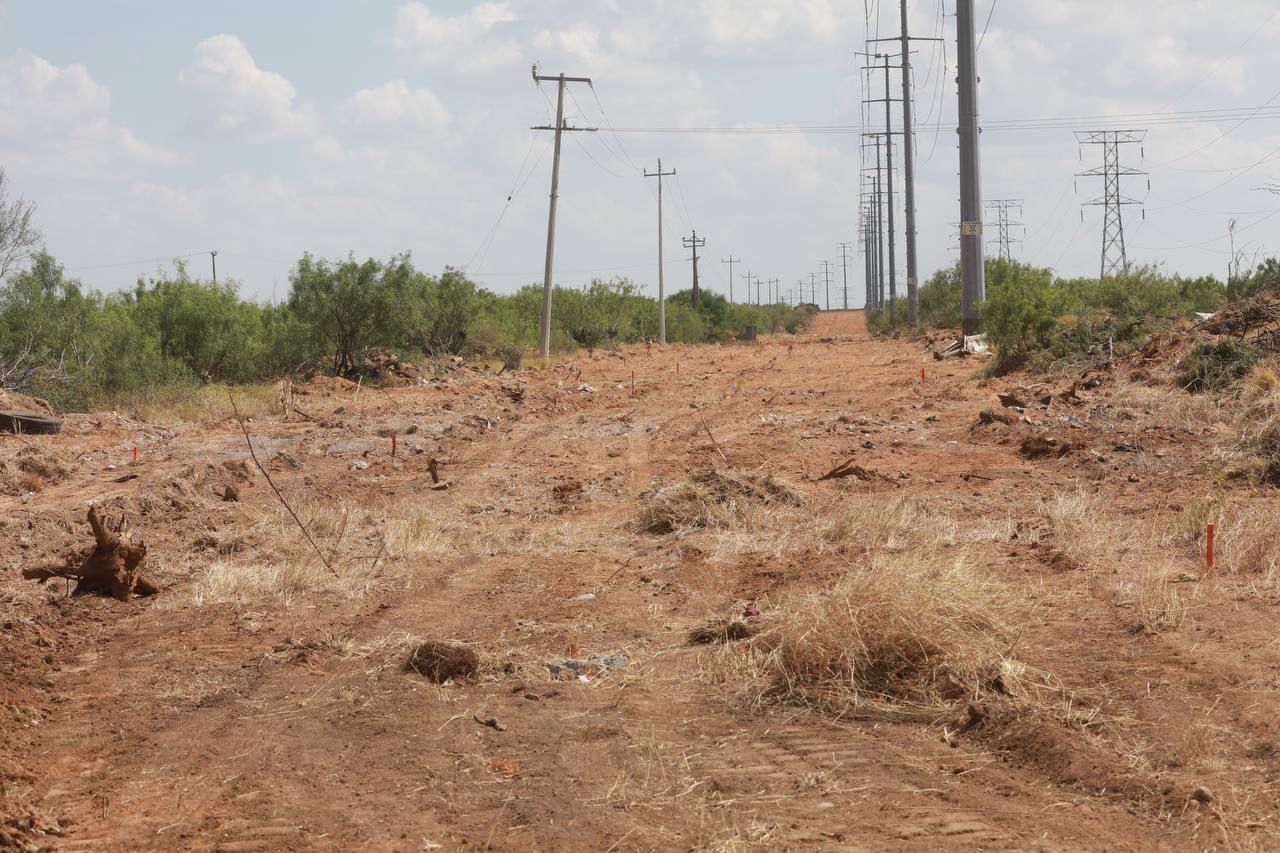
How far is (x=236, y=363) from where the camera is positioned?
107ft

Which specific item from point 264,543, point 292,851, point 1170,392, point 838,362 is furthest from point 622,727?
point 838,362

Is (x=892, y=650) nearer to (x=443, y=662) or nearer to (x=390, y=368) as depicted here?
(x=443, y=662)

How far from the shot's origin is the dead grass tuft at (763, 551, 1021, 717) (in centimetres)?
659

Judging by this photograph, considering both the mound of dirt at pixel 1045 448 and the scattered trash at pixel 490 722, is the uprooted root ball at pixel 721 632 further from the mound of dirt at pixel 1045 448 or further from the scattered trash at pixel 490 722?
the mound of dirt at pixel 1045 448

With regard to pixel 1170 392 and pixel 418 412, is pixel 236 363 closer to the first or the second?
pixel 418 412

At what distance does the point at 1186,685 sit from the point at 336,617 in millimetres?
5405

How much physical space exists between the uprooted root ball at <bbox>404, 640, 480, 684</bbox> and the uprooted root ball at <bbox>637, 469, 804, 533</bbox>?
4.62 m

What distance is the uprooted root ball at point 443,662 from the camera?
23.6ft

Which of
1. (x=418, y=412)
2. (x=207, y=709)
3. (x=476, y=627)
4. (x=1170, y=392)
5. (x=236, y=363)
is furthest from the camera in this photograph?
(x=236, y=363)

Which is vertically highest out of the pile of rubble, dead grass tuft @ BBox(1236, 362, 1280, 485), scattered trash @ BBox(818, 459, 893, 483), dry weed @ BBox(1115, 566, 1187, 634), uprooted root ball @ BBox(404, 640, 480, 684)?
the pile of rubble

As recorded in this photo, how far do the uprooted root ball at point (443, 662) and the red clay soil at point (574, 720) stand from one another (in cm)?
8

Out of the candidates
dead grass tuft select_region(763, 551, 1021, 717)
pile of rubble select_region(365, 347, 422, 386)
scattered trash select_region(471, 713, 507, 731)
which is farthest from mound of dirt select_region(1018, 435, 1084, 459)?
pile of rubble select_region(365, 347, 422, 386)

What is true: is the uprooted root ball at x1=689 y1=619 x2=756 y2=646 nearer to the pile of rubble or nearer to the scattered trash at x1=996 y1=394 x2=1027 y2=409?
the scattered trash at x1=996 y1=394 x2=1027 y2=409

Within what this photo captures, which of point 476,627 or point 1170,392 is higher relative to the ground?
point 1170,392
